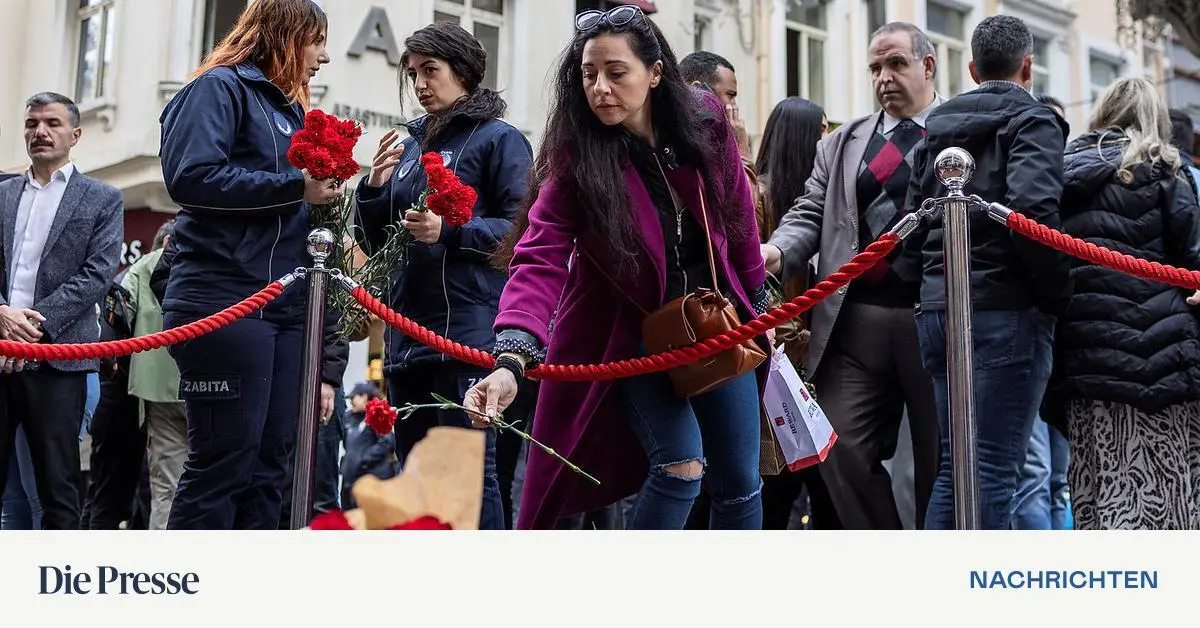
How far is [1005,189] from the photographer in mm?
4098

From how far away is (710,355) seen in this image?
3.28 m

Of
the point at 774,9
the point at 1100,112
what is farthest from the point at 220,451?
the point at 774,9

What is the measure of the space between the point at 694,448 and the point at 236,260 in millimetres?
1580

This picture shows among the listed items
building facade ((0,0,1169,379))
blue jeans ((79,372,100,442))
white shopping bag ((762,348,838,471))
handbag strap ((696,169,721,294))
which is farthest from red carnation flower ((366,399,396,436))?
building facade ((0,0,1169,379))

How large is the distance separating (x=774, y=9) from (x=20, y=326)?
12993mm

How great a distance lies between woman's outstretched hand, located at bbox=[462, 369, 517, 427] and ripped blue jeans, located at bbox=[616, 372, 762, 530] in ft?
1.76

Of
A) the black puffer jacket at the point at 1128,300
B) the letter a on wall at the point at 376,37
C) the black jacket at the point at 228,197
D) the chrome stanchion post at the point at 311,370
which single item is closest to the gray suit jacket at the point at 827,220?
the black puffer jacket at the point at 1128,300

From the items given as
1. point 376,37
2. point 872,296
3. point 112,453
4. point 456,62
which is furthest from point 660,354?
point 376,37

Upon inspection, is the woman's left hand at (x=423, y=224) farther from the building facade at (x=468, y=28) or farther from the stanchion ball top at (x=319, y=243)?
the building facade at (x=468, y=28)

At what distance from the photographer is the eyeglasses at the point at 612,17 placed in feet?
10.9

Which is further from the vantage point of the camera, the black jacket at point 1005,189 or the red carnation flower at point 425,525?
the black jacket at point 1005,189

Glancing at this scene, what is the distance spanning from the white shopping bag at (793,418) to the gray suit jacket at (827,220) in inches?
30.5
